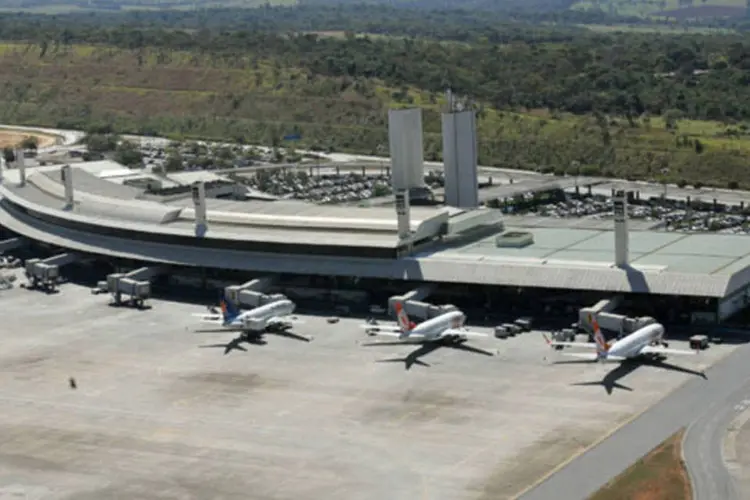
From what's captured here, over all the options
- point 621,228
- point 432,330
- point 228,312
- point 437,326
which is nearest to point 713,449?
point 432,330

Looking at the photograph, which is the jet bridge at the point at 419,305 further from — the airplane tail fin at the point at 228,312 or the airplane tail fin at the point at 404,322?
the airplane tail fin at the point at 228,312

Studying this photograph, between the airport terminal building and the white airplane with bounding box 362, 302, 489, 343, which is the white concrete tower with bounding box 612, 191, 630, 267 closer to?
the airport terminal building

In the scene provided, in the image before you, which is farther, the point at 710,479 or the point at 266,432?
the point at 266,432

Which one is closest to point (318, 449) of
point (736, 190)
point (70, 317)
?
point (70, 317)

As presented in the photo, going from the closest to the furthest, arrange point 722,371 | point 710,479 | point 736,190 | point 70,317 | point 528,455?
point 710,479
point 528,455
point 722,371
point 70,317
point 736,190

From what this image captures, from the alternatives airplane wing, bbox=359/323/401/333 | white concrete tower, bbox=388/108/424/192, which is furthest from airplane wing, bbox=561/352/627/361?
white concrete tower, bbox=388/108/424/192

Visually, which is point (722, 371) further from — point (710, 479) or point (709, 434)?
point (710, 479)

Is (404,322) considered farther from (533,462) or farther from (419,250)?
(533,462)

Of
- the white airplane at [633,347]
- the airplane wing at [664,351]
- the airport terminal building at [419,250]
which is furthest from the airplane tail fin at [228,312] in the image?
the airplane wing at [664,351]
